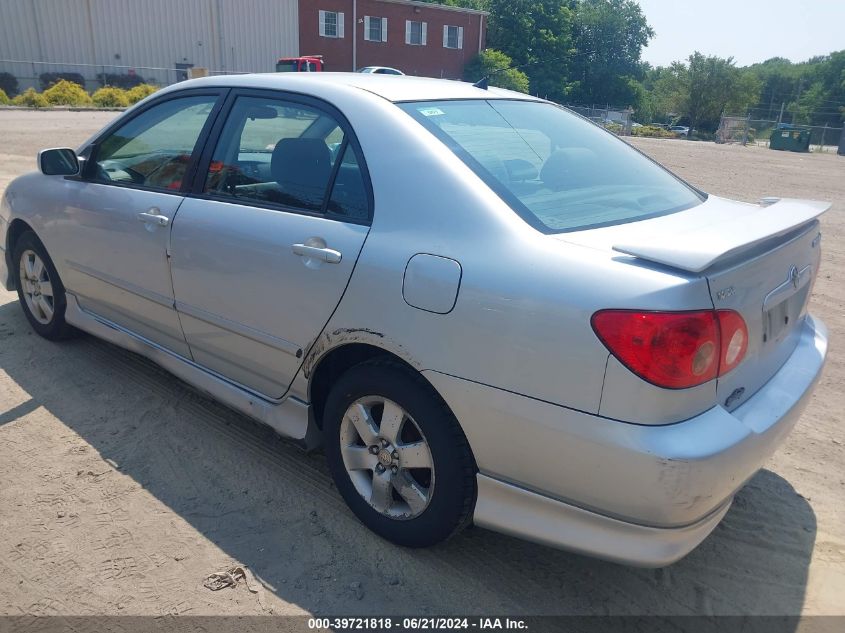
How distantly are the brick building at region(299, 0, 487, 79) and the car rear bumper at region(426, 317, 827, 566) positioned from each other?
45.2 meters

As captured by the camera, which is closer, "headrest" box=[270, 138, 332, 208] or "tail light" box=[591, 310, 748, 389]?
"tail light" box=[591, 310, 748, 389]

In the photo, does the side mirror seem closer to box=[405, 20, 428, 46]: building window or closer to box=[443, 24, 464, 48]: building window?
box=[405, 20, 428, 46]: building window

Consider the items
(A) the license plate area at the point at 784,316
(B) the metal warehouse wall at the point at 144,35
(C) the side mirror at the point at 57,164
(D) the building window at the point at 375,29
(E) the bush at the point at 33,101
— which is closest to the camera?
(A) the license plate area at the point at 784,316

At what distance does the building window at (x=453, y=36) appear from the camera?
49725 mm

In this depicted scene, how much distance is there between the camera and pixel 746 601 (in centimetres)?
247

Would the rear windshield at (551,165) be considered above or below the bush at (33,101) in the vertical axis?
above

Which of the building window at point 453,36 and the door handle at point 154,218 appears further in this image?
the building window at point 453,36

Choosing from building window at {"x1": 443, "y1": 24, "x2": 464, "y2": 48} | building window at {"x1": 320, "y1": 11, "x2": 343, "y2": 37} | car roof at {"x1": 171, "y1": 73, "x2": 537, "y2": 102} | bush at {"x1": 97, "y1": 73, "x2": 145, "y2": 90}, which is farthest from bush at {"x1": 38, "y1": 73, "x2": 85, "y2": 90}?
car roof at {"x1": 171, "y1": 73, "x2": 537, "y2": 102}

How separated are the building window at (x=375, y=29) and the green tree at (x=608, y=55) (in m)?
26.6

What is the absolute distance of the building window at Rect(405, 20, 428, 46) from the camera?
47.4 meters

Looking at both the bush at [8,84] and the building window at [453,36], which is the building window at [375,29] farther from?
the bush at [8,84]

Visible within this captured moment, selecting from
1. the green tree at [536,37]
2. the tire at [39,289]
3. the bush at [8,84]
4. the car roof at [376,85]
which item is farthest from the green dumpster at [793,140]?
the bush at [8,84]

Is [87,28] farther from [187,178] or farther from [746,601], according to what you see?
[746,601]

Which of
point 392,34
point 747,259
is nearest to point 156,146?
point 747,259
